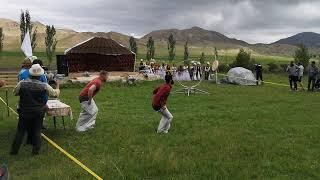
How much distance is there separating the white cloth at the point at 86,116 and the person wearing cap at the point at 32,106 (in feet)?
8.47

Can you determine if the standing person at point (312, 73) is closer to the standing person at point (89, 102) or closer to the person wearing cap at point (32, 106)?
the standing person at point (89, 102)

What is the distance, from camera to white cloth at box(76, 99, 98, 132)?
1410 cm

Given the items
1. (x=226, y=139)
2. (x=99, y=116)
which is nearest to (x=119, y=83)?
(x=99, y=116)

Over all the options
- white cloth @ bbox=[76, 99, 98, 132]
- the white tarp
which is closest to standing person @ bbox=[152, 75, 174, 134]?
white cloth @ bbox=[76, 99, 98, 132]

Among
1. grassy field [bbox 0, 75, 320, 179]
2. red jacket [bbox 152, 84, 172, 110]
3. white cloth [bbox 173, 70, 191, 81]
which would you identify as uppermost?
red jacket [bbox 152, 84, 172, 110]

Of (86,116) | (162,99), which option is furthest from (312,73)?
(86,116)

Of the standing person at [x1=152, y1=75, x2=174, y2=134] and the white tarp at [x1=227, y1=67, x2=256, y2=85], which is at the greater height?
the standing person at [x1=152, y1=75, x2=174, y2=134]

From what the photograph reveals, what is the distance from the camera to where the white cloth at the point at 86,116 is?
46.3 feet

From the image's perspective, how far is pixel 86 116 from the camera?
14.3 meters

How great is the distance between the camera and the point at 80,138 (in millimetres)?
13273

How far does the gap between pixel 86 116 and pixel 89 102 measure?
0.55 meters

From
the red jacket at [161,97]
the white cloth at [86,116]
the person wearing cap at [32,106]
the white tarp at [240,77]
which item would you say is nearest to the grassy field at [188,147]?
the white cloth at [86,116]

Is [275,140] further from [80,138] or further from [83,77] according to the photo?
[83,77]

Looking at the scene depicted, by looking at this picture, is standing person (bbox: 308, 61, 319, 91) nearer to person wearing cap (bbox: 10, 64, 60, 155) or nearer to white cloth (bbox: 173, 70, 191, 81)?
white cloth (bbox: 173, 70, 191, 81)
